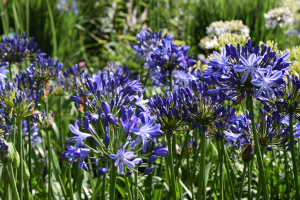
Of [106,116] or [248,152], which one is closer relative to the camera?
[106,116]

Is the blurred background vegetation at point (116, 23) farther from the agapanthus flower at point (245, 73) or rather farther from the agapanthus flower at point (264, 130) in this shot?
the agapanthus flower at point (245, 73)

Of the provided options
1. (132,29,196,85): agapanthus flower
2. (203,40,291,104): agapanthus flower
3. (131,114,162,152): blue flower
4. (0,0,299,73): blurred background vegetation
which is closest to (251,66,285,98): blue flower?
(203,40,291,104): agapanthus flower

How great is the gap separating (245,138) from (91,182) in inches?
63.3

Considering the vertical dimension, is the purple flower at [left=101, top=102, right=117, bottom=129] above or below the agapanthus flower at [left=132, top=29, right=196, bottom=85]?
below

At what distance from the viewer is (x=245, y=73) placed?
124 centimetres

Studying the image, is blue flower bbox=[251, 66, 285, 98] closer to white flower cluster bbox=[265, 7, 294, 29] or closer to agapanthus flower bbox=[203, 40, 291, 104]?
agapanthus flower bbox=[203, 40, 291, 104]

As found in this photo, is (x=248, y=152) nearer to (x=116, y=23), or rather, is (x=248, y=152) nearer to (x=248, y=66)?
(x=248, y=66)

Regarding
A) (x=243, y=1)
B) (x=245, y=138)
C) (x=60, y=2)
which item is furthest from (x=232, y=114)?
(x=60, y=2)

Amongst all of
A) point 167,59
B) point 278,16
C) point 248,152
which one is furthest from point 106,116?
point 278,16

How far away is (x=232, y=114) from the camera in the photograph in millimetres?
1491

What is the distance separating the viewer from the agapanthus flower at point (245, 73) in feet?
4.01

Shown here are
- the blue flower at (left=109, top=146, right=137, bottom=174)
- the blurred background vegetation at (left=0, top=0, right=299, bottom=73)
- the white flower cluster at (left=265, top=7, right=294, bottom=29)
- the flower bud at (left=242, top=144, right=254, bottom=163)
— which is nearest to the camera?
the blue flower at (left=109, top=146, right=137, bottom=174)

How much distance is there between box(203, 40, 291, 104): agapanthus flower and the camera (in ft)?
4.01

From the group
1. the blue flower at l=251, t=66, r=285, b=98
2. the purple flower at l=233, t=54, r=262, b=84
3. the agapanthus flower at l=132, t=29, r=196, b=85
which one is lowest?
the blue flower at l=251, t=66, r=285, b=98
